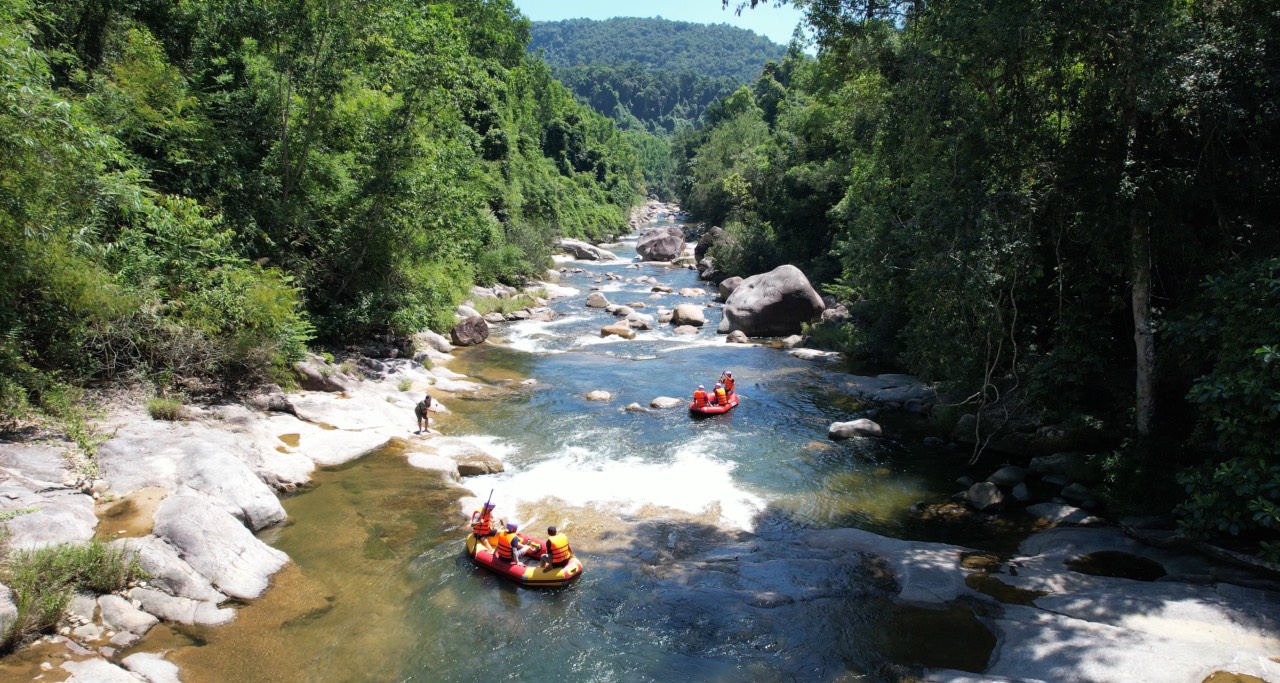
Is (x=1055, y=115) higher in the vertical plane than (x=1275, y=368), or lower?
higher

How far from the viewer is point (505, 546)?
10.1 m

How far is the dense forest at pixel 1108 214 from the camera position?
29.0 feet

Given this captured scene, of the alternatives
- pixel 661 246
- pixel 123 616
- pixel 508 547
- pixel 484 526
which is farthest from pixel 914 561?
pixel 661 246

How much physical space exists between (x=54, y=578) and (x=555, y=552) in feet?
19.0

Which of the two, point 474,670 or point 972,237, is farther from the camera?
point 972,237

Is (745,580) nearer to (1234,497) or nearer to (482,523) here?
(482,523)

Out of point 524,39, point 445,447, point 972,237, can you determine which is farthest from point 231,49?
point 524,39

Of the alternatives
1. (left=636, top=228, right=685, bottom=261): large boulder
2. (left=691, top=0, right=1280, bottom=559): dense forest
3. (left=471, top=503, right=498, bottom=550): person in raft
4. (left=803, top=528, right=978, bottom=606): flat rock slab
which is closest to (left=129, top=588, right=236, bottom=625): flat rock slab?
(left=471, top=503, right=498, bottom=550): person in raft

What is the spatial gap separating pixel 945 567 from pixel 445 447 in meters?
10.1

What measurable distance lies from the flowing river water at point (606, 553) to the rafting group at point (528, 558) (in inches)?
8.5

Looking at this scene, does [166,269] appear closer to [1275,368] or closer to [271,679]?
[271,679]

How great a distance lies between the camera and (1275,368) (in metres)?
7.61

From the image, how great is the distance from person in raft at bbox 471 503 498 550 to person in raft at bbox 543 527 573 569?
0.96 meters

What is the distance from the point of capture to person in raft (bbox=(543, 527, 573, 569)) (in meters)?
9.88
